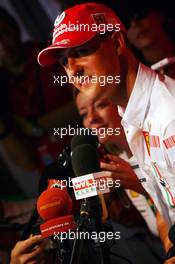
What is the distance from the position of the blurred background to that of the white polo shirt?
1.64 ft

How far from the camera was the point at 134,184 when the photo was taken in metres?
1.42

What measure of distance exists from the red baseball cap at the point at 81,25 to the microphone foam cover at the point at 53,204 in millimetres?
374

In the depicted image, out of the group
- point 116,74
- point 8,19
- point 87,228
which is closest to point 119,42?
point 116,74

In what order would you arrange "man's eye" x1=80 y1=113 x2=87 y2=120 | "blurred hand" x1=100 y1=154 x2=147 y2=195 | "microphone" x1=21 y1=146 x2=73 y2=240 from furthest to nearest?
"man's eye" x1=80 y1=113 x2=87 y2=120, "blurred hand" x1=100 y1=154 x2=147 y2=195, "microphone" x1=21 y1=146 x2=73 y2=240

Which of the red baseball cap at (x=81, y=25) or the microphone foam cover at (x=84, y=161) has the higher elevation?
the red baseball cap at (x=81, y=25)

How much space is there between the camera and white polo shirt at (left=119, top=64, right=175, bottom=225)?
3.51 feet

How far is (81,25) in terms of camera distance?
119cm

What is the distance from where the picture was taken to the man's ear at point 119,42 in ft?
4.06

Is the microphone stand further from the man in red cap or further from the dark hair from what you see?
the dark hair

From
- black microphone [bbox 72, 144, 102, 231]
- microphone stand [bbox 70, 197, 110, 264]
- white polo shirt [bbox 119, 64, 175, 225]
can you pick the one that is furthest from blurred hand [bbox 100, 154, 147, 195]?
microphone stand [bbox 70, 197, 110, 264]

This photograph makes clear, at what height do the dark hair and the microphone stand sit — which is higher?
the dark hair

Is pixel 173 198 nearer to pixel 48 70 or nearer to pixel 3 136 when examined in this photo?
pixel 48 70

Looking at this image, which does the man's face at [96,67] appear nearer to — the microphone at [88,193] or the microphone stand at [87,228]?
the microphone at [88,193]

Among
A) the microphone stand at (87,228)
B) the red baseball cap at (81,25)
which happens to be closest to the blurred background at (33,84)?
the red baseball cap at (81,25)
